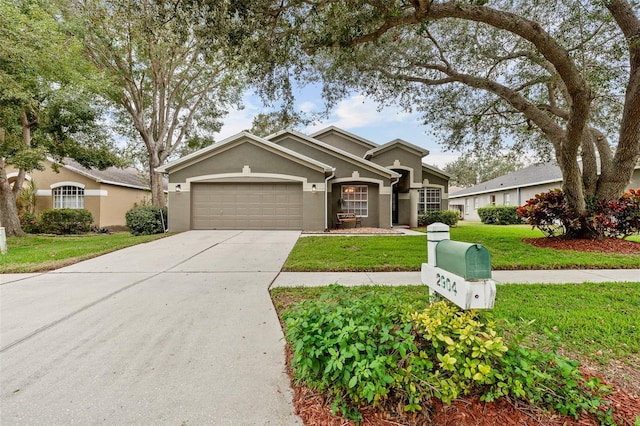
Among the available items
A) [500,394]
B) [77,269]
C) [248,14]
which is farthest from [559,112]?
[77,269]

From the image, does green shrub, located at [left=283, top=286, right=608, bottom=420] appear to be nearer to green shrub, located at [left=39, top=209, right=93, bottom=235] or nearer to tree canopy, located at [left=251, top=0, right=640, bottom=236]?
tree canopy, located at [left=251, top=0, right=640, bottom=236]

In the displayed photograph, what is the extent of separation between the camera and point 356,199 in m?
15.1

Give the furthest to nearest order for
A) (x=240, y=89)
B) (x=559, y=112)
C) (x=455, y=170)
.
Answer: (x=455, y=170)
(x=240, y=89)
(x=559, y=112)

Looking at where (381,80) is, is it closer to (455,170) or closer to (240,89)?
(240,89)

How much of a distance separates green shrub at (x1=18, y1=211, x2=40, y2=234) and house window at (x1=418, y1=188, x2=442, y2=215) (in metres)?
22.0

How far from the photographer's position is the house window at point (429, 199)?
18562 millimetres

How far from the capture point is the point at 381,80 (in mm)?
10641

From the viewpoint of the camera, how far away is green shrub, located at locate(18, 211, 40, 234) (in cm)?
1517

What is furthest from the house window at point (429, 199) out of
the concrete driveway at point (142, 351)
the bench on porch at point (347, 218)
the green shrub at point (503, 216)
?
the concrete driveway at point (142, 351)

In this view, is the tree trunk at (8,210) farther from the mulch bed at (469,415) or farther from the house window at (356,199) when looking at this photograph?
the mulch bed at (469,415)

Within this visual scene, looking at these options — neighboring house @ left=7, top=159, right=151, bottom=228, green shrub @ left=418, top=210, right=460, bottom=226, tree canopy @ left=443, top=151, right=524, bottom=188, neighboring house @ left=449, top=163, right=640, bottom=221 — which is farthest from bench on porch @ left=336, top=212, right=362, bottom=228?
tree canopy @ left=443, top=151, right=524, bottom=188

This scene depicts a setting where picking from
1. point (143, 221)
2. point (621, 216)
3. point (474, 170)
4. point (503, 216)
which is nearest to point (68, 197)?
point (143, 221)

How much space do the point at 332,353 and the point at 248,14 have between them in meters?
6.79

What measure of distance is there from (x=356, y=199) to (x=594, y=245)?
926 cm
